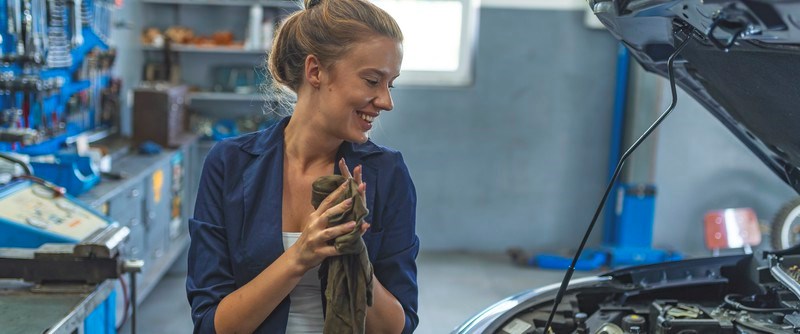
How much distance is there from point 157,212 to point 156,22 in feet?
5.79

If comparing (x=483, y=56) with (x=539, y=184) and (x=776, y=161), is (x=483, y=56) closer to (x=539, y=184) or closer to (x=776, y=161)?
(x=539, y=184)

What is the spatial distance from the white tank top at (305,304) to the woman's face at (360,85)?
0.24m

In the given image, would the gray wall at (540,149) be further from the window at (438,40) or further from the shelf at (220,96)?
the shelf at (220,96)

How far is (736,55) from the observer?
1434mm

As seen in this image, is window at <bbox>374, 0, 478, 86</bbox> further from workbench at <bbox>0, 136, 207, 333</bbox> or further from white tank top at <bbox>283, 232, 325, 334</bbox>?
white tank top at <bbox>283, 232, 325, 334</bbox>

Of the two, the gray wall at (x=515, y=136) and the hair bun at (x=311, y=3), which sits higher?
the hair bun at (x=311, y=3)

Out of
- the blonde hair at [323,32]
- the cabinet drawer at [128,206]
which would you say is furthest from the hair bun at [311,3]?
the cabinet drawer at [128,206]

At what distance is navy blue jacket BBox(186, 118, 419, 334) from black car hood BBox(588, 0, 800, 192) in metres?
0.53

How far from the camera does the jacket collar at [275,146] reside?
59.5 inches

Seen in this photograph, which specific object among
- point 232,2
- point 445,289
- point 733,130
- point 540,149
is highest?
point 232,2

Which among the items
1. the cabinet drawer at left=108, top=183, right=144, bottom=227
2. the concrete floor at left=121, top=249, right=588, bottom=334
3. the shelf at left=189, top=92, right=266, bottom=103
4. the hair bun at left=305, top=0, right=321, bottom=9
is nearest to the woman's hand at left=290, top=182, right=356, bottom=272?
the hair bun at left=305, top=0, right=321, bottom=9

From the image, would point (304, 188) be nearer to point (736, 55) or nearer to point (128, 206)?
point (736, 55)

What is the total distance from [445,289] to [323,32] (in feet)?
10.8

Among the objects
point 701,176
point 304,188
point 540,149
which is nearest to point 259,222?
point 304,188
